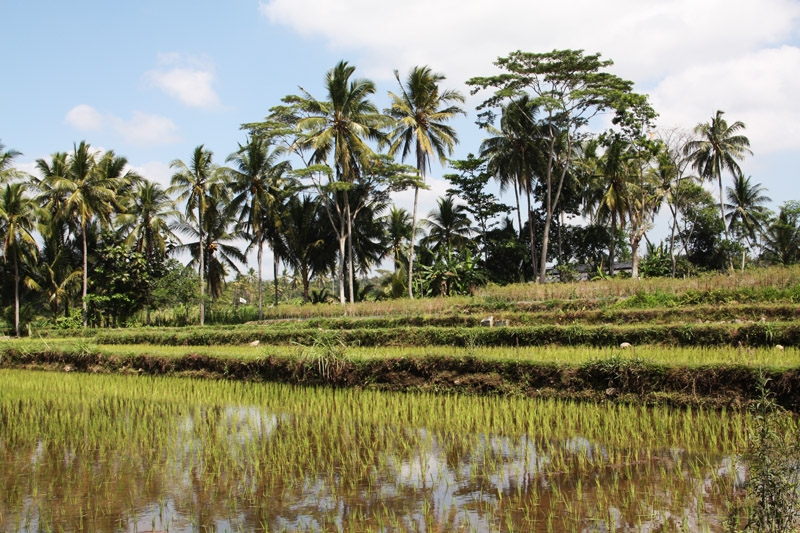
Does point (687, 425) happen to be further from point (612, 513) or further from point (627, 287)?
point (627, 287)

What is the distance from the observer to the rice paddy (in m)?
4.49

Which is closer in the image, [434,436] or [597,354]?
[434,436]

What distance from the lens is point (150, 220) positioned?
3045 cm

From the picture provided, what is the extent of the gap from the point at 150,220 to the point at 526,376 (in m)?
25.4

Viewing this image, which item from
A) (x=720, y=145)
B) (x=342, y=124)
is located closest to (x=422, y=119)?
(x=342, y=124)

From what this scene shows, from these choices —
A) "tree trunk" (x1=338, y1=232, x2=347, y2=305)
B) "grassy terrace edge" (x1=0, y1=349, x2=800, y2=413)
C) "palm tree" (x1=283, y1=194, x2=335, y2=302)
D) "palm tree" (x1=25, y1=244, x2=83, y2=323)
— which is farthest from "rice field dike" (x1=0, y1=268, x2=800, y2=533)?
"palm tree" (x1=25, y1=244, x2=83, y2=323)

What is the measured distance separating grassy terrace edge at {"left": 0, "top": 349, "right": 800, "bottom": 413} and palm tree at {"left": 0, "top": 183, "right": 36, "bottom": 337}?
18393mm

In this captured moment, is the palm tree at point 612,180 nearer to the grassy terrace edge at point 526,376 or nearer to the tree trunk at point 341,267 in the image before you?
the tree trunk at point 341,267

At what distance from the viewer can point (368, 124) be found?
91.7 feet

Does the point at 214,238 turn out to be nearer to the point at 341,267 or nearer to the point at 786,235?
the point at 341,267

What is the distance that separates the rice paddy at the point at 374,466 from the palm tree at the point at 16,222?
71.9ft

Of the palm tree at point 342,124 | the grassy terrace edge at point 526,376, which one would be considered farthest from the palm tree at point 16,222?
the grassy terrace edge at point 526,376

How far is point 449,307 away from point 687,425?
13.6 m

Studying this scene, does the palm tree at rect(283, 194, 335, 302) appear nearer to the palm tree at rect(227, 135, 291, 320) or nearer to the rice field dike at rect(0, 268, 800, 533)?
the palm tree at rect(227, 135, 291, 320)
